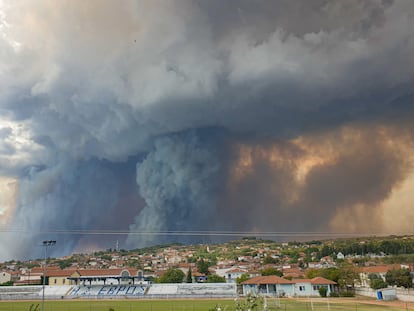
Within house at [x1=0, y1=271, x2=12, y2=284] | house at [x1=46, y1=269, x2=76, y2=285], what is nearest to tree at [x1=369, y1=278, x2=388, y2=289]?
house at [x1=46, y1=269, x2=76, y2=285]

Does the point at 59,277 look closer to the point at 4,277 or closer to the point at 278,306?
the point at 4,277

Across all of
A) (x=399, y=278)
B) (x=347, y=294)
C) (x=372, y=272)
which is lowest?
(x=347, y=294)

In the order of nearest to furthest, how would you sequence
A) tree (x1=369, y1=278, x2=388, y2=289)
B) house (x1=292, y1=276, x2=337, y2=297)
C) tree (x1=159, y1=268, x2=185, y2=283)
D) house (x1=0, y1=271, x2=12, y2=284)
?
tree (x1=369, y1=278, x2=388, y2=289), house (x1=292, y1=276, x2=337, y2=297), tree (x1=159, y1=268, x2=185, y2=283), house (x1=0, y1=271, x2=12, y2=284)

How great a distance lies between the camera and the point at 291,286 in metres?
87.0

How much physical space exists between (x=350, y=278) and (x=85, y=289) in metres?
64.8

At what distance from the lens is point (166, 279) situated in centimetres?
11188

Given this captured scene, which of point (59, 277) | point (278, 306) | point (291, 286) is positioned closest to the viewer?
point (278, 306)

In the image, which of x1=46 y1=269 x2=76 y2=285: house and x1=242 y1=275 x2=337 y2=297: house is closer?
x1=242 y1=275 x2=337 y2=297: house

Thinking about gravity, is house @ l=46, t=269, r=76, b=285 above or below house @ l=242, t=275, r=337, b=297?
above

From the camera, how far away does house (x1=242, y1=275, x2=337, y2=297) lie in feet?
276

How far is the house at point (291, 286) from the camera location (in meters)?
84.1

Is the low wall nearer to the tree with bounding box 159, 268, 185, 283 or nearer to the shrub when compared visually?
the shrub

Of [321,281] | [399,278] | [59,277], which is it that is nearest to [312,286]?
[321,281]

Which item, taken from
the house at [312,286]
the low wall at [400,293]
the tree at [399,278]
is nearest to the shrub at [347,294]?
the low wall at [400,293]
